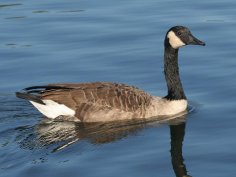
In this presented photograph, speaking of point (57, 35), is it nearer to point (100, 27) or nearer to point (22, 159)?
point (100, 27)

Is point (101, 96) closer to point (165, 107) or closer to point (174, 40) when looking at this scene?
point (165, 107)

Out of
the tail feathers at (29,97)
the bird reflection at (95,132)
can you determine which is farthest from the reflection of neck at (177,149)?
the tail feathers at (29,97)

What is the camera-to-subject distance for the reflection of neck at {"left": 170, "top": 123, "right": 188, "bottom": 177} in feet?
41.1

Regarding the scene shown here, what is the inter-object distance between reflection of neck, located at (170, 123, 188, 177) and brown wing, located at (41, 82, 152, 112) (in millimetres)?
987

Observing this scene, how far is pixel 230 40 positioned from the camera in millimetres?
19422

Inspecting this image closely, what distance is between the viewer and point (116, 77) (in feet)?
57.3

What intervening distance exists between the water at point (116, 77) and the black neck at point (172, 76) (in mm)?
471

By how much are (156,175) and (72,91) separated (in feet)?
12.4

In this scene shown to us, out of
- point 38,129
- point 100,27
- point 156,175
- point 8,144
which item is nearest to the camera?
point 156,175

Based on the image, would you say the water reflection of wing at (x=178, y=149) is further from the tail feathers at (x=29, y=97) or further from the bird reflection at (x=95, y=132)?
the tail feathers at (x=29, y=97)

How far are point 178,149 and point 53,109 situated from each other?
3.10m

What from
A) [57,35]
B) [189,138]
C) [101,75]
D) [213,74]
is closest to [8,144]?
[189,138]

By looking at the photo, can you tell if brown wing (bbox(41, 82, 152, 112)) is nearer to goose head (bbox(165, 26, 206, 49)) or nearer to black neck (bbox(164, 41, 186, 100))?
black neck (bbox(164, 41, 186, 100))

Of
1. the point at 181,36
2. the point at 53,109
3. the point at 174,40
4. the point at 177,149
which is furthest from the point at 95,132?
the point at 181,36
